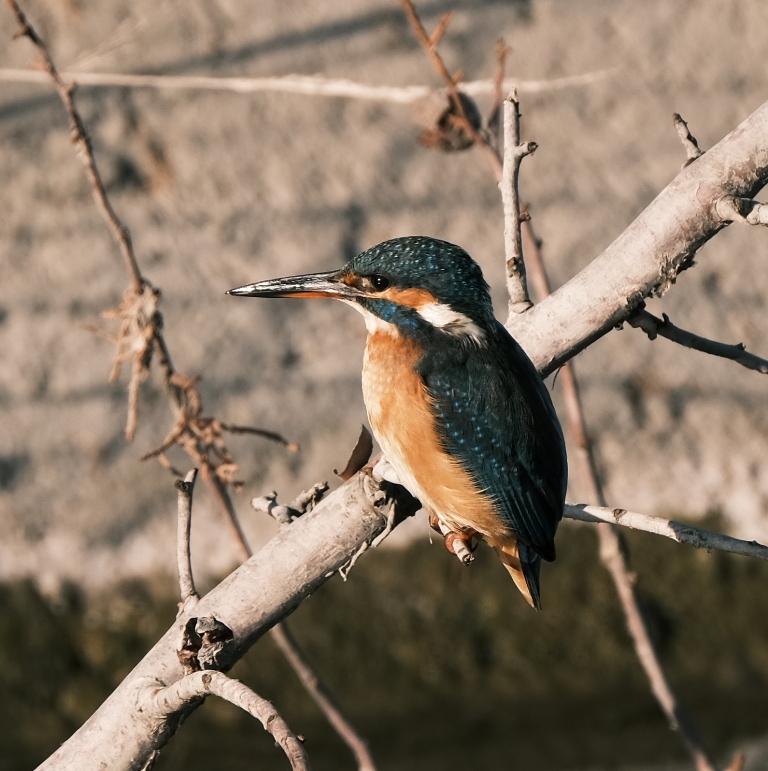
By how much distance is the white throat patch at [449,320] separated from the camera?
1778 millimetres

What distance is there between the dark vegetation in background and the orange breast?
124 cm

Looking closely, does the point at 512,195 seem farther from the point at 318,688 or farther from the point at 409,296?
the point at 318,688

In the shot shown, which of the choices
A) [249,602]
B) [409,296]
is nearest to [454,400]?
[409,296]

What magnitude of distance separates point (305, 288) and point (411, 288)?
20 centimetres

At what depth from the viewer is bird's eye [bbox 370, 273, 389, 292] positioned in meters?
1.81

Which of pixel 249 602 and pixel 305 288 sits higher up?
pixel 305 288

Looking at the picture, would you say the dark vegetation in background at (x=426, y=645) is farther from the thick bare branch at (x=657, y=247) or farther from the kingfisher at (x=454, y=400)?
the thick bare branch at (x=657, y=247)

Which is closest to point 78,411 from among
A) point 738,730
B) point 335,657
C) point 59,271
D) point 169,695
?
point 59,271

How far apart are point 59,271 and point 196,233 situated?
0.44 m

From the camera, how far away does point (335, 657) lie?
10.00 feet

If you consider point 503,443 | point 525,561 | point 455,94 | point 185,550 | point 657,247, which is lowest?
point 185,550

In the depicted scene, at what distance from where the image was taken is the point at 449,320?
72.1 inches

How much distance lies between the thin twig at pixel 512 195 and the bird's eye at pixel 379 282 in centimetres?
28

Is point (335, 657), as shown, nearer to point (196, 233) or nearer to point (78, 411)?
point (78, 411)
